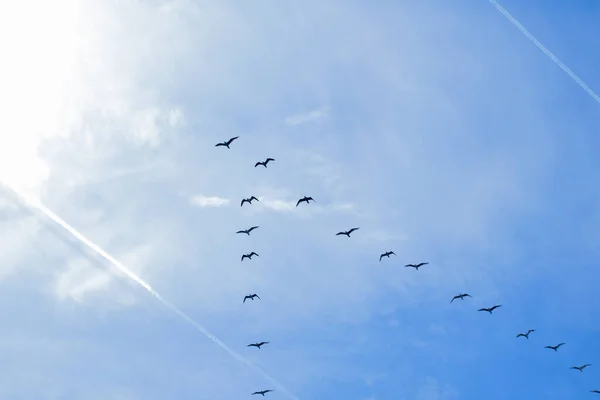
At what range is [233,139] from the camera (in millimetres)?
198375

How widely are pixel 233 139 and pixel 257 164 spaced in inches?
360

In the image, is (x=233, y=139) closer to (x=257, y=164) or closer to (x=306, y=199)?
(x=257, y=164)

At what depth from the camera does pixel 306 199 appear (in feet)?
652

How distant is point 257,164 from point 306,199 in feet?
52.3

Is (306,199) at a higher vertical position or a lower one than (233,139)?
lower

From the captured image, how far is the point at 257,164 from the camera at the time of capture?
652 feet

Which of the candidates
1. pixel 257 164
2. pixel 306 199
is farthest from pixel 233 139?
pixel 306 199
